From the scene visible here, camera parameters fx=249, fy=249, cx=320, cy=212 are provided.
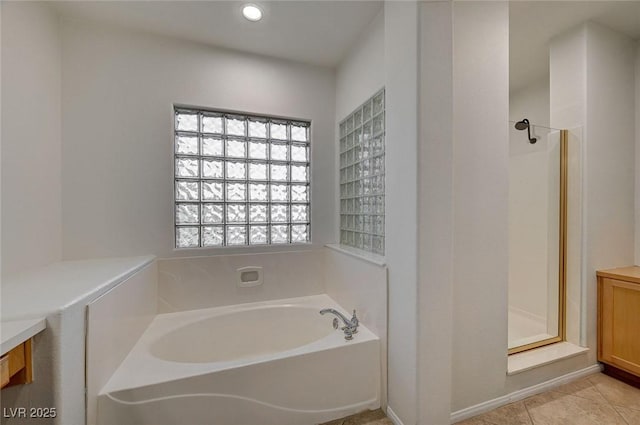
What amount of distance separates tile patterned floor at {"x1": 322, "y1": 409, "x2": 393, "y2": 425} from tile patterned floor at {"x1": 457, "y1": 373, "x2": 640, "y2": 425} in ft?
1.36

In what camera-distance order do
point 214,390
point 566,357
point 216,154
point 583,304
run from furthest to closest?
point 216,154, point 583,304, point 566,357, point 214,390

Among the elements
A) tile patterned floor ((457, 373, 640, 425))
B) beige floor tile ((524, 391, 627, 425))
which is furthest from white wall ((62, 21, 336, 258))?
beige floor tile ((524, 391, 627, 425))

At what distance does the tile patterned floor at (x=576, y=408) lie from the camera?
1328 millimetres

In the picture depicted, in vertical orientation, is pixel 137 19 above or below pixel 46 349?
above

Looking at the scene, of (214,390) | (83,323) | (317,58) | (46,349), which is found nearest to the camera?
(46,349)

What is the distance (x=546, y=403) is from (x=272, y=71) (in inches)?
117

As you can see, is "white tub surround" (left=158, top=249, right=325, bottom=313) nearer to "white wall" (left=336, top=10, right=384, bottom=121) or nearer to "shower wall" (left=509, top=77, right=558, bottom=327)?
"white wall" (left=336, top=10, right=384, bottom=121)

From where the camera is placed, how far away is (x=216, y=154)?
2025 mm

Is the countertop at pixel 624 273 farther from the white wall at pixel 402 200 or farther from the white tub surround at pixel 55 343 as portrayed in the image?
the white tub surround at pixel 55 343

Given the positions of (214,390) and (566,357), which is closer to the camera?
(214,390)

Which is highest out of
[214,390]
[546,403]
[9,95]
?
[9,95]

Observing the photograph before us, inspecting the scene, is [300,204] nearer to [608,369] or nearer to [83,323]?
[83,323]

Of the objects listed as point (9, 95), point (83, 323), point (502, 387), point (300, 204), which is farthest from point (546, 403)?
point (9, 95)

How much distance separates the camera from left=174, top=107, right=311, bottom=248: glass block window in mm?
1965
